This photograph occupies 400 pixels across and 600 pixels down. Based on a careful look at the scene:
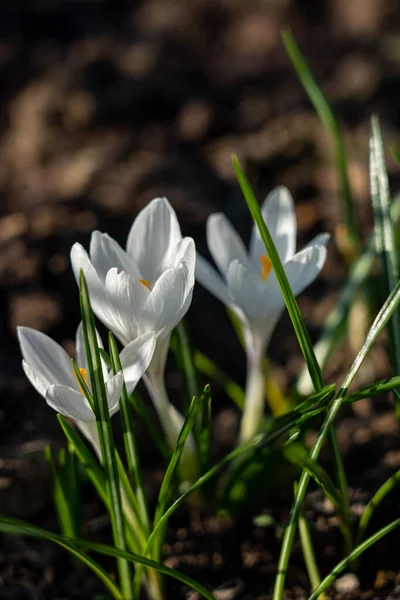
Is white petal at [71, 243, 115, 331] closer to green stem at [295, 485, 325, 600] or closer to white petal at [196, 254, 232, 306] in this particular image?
white petal at [196, 254, 232, 306]

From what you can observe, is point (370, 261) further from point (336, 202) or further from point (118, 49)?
point (118, 49)

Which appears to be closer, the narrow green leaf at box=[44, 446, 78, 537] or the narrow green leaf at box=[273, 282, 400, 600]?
the narrow green leaf at box=[273, 282, 400, 600]

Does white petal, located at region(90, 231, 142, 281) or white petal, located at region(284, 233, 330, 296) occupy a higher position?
white petal, located at region(90, 231, 142, 281)

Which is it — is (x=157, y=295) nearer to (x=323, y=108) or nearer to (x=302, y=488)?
(x=302, y=488)

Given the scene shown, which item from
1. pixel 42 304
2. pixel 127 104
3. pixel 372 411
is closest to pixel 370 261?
pixel 372 411

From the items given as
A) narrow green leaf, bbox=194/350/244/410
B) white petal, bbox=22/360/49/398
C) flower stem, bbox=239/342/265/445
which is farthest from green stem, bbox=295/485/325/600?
white petal, bbox=22/360/49/398

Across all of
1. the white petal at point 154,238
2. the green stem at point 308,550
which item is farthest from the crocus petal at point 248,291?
the green stem at point 308,550
